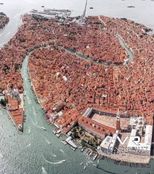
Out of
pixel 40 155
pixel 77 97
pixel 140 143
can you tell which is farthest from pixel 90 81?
pixel 40 155

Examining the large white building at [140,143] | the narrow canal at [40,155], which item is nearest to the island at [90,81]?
the large white building at [140,143]

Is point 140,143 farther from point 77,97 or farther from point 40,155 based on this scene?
point 77,97

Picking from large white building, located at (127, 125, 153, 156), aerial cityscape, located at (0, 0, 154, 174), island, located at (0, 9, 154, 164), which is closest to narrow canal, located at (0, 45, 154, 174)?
aerial cityscape, located at (0, 0, 154, 174)

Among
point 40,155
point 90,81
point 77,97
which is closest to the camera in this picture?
point 40,155

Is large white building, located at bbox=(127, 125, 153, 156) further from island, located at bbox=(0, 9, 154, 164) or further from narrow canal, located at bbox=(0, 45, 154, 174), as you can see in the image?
narrow canal, located at bbox=(0, 45, 154, 174)

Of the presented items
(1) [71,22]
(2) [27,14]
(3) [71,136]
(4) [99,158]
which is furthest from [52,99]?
(2) [27,14]

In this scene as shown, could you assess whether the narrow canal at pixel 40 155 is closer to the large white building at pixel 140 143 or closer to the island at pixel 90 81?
the island at pixel 90 81

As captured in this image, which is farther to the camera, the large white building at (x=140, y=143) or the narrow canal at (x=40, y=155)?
the large white building at (x=140, y=143)

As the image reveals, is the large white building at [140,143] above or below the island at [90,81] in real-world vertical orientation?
above

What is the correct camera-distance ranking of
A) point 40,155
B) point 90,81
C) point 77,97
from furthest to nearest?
1. point 90,81
2. point 77,97
3. point 40,155
